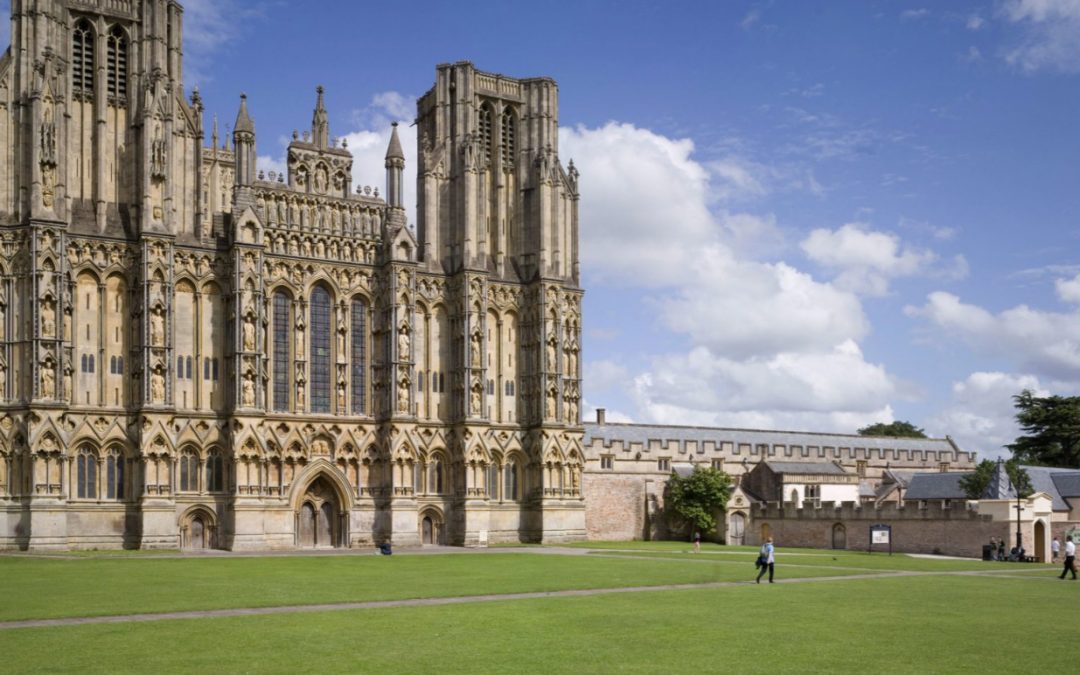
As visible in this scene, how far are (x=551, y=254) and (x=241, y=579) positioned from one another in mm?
39709

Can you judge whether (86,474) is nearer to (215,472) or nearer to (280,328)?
(215,472)

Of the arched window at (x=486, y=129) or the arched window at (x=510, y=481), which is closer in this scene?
the arched window at (x=510, y=481)

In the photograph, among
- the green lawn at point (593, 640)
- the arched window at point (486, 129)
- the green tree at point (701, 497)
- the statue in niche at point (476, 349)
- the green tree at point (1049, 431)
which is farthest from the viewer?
the green tree at point (1049, 431)

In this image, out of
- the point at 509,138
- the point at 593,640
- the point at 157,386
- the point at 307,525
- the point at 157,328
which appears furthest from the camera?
the point at 509,138

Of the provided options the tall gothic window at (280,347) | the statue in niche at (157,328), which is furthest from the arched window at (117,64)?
the tall gothic window at (280,347)

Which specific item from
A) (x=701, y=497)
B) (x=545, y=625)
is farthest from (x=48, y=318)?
(x=701, y=497)

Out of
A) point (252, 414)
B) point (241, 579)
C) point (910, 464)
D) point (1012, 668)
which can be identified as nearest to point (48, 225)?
point (252, 414)

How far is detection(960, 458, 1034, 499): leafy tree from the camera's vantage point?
65.9 m

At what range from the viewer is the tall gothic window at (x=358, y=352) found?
6581cm

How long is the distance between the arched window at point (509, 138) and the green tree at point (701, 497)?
24282mm

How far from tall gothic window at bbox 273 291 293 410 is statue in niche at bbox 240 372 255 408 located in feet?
6.71

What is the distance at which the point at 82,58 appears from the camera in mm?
61062

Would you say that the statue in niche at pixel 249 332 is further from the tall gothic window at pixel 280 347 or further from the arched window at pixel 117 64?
the arched window at pixel 117 64

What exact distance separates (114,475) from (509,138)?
1276 inches
